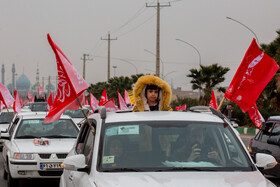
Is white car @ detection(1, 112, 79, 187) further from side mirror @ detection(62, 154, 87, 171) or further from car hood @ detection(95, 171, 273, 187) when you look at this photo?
car hood @ detection(95, 171, 273, 187)

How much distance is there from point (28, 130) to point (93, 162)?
728cm

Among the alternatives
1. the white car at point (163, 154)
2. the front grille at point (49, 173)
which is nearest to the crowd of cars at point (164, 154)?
the white car at point (163, 154)

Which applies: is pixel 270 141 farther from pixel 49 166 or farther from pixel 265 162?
pixel 265 162

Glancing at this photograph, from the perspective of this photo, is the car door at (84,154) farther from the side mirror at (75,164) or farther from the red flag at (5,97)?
the red flag at (5,97)

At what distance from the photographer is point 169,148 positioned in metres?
5.42

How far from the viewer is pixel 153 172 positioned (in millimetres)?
4930

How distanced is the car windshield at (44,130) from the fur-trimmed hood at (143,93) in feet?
14.2

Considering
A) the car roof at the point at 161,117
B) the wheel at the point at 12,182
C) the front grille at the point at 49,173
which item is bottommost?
the wheel at the point at 12,182

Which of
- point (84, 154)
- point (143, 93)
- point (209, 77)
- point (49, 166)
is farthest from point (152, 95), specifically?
point (209, 77)

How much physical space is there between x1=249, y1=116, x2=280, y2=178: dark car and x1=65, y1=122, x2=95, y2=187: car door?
4.99 metres

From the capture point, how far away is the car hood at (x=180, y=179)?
14.9 feet

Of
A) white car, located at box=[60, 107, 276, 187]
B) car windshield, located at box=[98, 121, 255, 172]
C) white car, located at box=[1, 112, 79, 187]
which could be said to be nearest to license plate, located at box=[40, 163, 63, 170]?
white car, located at box=[1, 112, 79, 187]

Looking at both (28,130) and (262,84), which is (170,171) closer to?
(262,84)

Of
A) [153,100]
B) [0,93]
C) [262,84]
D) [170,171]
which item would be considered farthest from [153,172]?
Answer: [0,93]
